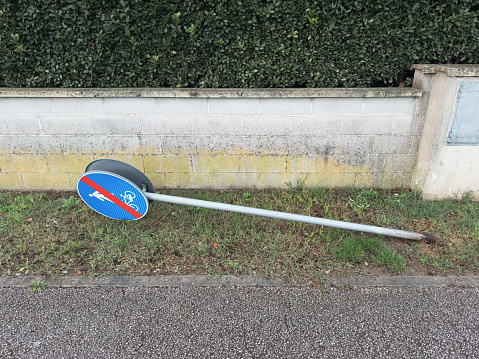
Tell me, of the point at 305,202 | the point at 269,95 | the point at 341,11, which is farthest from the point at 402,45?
the point at 305,202

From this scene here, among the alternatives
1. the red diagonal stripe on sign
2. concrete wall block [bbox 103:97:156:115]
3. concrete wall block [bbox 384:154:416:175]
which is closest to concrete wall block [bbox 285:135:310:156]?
concrete wall block [bbox 384:154:416:175]

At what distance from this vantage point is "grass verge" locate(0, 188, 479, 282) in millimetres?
2912

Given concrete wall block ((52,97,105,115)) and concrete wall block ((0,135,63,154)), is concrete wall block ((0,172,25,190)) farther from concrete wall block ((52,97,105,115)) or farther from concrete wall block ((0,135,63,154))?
concrete wall block ((52,97,105,115))

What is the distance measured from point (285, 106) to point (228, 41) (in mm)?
954

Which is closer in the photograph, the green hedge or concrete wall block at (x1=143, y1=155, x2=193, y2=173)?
the green hedge

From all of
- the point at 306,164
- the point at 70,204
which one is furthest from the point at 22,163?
the point at 306,164

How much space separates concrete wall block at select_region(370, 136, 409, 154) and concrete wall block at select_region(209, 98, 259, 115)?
4.64ft

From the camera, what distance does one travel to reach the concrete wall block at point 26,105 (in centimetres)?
383

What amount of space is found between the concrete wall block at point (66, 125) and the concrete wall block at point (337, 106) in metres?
2.56

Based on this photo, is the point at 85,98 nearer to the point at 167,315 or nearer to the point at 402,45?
the point at 167,315

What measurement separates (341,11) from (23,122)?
375 centimetres

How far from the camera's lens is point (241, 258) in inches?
118

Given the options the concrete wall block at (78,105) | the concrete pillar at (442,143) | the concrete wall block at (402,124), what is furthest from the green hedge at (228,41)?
the concrete wall block at (402,124)

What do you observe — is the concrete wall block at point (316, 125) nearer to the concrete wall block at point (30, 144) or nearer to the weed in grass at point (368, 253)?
the weed in grass at point (368, 253)
